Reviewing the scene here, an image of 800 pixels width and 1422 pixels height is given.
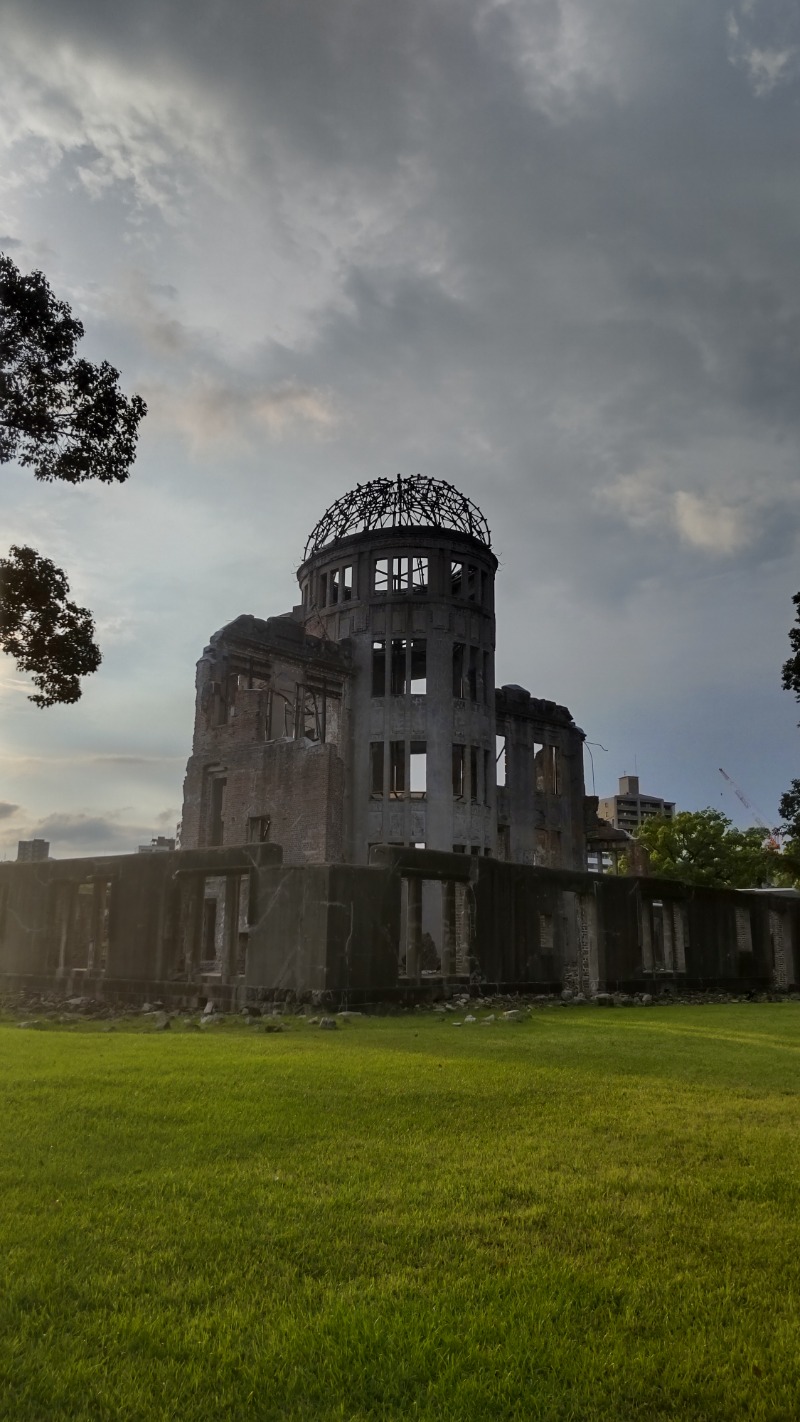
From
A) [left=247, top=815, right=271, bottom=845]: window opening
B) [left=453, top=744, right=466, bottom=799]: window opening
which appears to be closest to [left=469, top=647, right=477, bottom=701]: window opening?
[left=453, top=744, right=466, bottom=799]: window opening

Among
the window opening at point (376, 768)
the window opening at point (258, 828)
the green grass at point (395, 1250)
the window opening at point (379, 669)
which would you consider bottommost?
the green grass at point (395, 1250)

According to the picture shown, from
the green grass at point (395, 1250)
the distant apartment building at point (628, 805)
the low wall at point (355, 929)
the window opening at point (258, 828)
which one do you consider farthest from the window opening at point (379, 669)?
the distant apartment building at point (628, 805)

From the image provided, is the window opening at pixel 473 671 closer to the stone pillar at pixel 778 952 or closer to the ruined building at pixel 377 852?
the ruined building at pixel 377 852

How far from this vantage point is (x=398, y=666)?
1388 inches

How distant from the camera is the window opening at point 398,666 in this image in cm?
3453

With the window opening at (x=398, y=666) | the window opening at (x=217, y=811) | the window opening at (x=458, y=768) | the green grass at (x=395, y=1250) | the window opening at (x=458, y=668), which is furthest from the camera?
the window opening at (x=458, y=668)

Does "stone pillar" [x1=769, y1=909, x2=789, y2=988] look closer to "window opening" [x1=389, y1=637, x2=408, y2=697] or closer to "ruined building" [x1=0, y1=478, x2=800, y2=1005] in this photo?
"ruined building" [x1=0, y1=478, x2=800, y2=1005]

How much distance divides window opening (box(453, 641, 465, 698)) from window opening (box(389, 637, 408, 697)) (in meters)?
1.95

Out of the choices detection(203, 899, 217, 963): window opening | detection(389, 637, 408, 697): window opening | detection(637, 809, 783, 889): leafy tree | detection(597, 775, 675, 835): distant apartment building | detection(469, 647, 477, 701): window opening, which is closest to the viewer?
detection(203, 899, 217, 963): window opening

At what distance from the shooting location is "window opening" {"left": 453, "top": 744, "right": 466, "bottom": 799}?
34.3 m

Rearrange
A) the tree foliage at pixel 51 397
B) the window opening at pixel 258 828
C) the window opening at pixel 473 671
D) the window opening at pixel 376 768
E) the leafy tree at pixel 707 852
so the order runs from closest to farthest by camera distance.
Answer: the tree foliage at pixel 51 397, the window opening at pixel 258 828, the window opening at pixel 376 768, the window opening at pixel 473 671, the leafy tree at pixel 707 852

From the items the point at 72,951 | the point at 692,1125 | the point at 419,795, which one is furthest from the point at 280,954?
the point at 419,795

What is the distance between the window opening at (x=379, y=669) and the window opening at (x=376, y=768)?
1862mm

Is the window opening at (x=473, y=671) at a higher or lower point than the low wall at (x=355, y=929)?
higher
